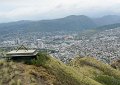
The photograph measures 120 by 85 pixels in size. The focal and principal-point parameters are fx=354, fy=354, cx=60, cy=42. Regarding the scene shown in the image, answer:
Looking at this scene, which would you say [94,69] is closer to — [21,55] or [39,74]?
[21,55]

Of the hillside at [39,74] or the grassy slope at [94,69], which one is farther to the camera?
the grassy slope at [94,69]

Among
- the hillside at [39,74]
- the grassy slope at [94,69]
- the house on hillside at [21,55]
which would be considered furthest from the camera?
the grassy slope at [94,69]

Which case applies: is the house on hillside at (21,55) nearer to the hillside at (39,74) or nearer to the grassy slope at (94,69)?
the hillside at (39,74)

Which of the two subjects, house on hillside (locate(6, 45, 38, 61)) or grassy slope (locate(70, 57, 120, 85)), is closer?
house on hillside (locate(6, 45, 38, 61))

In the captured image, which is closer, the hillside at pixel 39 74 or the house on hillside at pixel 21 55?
the hillside at pixel 39 74

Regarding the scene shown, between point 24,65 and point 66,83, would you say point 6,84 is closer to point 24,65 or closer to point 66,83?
point 24,65

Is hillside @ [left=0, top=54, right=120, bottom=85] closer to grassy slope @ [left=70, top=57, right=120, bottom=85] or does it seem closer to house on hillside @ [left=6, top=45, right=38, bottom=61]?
house on hillside @ [left=6, top=45, right=38, bottom=61]

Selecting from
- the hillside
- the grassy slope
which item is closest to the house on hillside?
the hillside

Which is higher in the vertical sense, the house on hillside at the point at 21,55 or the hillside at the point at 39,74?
the house on hillside at the point at 21,55

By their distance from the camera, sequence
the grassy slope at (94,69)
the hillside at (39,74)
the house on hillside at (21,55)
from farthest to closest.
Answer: the grassy slope at (94,69) → the house on hillside at (21,55) → the hillside at (39,74)

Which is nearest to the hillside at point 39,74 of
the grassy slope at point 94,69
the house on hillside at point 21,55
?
the house on hillside at point 21,55

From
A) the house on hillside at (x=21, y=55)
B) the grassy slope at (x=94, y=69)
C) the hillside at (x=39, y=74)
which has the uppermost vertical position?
the house on hillside at (x=21, y=55)

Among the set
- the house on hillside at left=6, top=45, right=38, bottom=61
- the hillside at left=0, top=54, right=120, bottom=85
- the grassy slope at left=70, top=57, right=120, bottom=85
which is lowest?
the grassy slope at left=70, top=57, right=120, bottom=85
